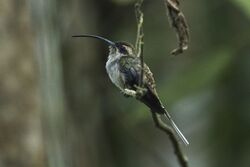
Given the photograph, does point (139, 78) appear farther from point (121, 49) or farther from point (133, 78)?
point (121, 49)

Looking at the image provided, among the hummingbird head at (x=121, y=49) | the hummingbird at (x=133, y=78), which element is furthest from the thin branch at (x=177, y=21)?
the hummingbird head at (x=121, y=49)

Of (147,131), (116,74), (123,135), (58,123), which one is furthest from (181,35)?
(147,131)

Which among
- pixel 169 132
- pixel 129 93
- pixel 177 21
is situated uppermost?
pixel 177 21

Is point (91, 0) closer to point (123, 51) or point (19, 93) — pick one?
point (19, 93)

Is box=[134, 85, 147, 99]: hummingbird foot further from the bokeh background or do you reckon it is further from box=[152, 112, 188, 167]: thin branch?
the bokeh background

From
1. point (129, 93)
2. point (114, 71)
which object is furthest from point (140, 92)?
point (114, 71)

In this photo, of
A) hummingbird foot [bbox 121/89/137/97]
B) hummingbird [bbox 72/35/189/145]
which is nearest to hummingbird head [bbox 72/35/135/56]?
hummingbird [bbox 72/35/189/145]

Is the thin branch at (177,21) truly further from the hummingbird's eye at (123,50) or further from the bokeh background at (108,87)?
the bokeh background at (108,87)
